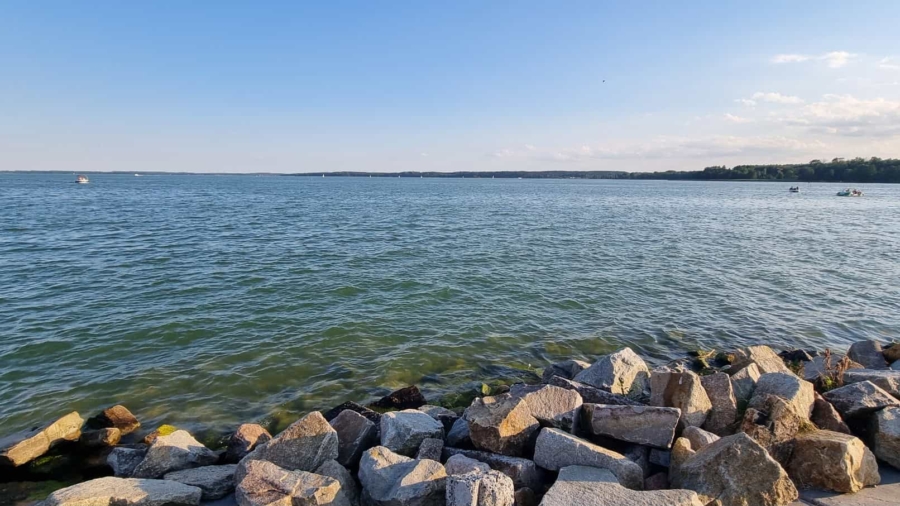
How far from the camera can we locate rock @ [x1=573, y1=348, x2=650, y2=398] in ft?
30.8

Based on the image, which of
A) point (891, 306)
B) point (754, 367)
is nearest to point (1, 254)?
point (754, 367)

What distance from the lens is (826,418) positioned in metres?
7.17

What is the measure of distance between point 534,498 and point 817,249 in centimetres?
3451

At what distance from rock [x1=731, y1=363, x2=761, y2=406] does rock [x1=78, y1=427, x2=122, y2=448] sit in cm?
1126

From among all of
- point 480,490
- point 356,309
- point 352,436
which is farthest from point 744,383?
point 356,309

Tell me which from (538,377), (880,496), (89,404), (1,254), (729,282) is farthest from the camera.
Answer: (1,254)

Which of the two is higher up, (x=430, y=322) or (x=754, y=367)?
(x=754, y=367)

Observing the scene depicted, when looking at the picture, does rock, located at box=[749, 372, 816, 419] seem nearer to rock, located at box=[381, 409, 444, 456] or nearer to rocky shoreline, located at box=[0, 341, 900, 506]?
rocky shoreline, located at box=[0, 341, 900, 506]

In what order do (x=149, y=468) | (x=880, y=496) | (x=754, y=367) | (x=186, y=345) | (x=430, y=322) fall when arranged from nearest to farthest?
(x=880, y=496)
(x=149, y=468)
(x=754, y=367)
(x=186, y=345)
(x=430, y=322)

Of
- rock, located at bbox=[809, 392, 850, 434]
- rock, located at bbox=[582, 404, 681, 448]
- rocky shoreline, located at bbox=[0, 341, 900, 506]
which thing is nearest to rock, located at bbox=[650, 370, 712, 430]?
rocky shoreline, located at bbox=[0, 341, 900, 506]

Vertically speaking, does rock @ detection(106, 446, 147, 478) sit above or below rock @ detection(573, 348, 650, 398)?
below

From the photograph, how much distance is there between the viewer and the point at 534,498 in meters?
5.93

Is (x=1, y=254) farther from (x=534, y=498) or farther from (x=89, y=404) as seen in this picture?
(x=534, y=498)

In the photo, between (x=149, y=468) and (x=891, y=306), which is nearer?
(x=149, y=468)
